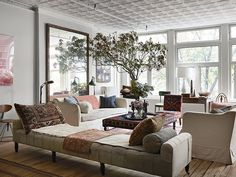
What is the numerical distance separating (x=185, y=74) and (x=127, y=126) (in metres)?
3.67

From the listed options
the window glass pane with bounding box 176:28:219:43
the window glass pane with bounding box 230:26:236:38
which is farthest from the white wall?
the window glass pane with bounding box 230:26:236:38

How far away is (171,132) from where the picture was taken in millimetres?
3311

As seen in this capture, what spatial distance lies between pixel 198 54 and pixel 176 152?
20.1 feet

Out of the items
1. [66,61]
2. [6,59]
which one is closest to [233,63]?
[66,61]

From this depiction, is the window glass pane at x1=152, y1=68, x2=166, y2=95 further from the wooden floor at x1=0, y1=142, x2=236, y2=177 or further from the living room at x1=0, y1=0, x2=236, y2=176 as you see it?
the wooden floor at x1=0, y1=142, x2=236, y2=177

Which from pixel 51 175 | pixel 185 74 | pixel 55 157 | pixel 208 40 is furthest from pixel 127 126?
pixel 208 40

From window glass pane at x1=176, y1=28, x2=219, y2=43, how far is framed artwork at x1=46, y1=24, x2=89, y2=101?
11.2 ft

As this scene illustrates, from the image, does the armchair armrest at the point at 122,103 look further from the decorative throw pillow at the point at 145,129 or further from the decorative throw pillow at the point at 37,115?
the decorative throw pillow at the point at 145,129

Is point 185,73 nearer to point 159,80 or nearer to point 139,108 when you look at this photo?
point 159,80

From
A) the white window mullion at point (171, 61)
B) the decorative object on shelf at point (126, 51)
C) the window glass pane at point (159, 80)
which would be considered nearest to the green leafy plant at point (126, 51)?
the decorative object on shelf at point (126, 51)

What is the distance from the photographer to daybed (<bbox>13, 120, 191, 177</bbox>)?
2844mm

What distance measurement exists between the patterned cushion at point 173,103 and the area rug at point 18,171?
14.2 ft

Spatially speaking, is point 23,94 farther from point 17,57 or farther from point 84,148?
point 84,148

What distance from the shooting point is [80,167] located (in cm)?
363
